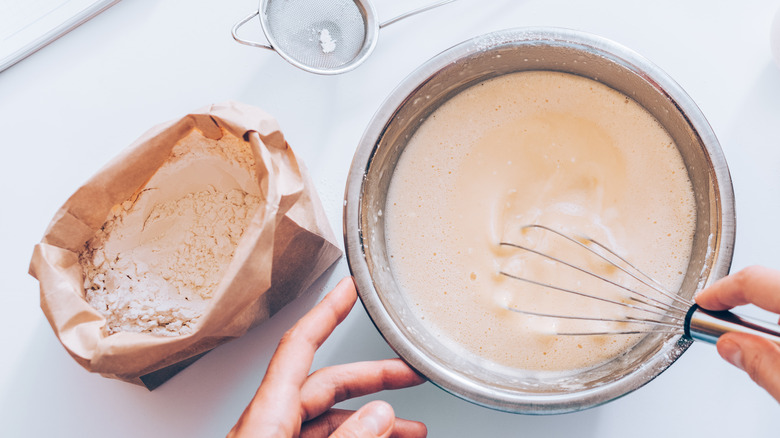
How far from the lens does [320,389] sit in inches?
28.7

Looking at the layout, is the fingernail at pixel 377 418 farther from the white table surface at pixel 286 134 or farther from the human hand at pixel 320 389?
the white table surface at pixel 286 134

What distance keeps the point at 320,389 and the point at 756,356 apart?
52 cm

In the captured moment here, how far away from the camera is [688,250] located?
756 millimetres

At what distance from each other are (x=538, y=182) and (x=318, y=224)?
342 millimetres

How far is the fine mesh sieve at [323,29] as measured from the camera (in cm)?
83

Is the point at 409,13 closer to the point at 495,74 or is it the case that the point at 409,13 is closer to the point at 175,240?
the point at 495,74

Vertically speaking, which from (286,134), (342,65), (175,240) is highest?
(342,65)

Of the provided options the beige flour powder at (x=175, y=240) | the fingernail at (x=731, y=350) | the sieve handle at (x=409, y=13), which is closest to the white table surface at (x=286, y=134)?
the sieve handle at (x=409, y=13)

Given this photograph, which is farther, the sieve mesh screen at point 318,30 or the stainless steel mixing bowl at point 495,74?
the sieve mesh screen at point 318,30

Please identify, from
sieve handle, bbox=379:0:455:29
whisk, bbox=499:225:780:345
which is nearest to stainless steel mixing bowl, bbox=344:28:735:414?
whisk, bbox=499:225:780:345

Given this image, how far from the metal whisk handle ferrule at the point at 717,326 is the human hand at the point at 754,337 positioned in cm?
1

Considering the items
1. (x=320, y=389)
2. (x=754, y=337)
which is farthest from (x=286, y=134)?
(x=754, y=337)

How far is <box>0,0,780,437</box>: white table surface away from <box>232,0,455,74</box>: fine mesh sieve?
0.03 m

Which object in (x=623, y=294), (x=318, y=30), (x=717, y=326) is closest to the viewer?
(x=717, y=326)
